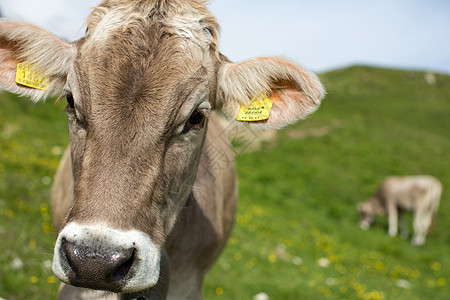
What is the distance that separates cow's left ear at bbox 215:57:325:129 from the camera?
102 inches

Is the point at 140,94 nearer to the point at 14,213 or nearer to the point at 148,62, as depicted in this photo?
the point at 148,62

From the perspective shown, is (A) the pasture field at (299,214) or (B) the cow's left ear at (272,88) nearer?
(B) the cow's left ear at (272,88)

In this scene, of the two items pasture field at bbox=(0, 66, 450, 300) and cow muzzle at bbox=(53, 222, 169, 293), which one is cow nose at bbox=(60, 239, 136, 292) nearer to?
cow muzzle at bbox=(53, 222, 169, 293)

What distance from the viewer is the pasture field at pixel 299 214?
520 cm

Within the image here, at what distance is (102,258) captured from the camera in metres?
1.71

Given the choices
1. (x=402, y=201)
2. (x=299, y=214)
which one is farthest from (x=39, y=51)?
(x=402, y=201)

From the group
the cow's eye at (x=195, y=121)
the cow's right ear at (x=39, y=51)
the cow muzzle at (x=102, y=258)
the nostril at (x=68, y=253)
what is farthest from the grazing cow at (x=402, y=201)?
the nostril at (x=68, y=253)

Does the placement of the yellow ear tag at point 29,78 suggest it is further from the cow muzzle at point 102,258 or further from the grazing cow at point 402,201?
the grazing cow at point 402,201

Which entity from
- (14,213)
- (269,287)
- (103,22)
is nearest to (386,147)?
(269,287)

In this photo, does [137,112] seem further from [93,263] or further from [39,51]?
[39,51]

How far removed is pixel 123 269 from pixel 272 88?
1532 mm

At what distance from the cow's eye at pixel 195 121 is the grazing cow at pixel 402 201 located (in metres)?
13.5

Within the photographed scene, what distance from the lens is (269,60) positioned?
2.61m

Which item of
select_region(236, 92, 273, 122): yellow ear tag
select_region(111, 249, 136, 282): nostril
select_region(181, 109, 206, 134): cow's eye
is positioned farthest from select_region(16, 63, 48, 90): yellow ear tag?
select_region(111, 249, 136, 282): nostril
